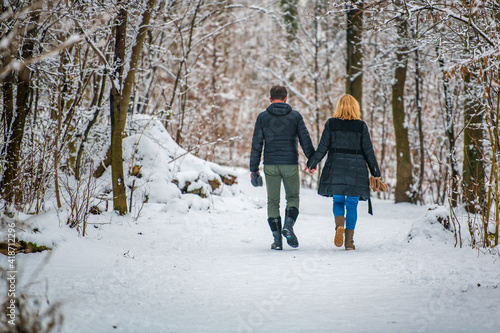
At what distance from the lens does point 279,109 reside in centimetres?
584

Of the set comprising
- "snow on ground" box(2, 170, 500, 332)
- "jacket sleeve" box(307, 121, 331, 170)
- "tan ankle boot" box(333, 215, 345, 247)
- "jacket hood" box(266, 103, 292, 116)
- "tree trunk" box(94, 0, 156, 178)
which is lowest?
"snow on ground" box(2, 170, 500, 332)

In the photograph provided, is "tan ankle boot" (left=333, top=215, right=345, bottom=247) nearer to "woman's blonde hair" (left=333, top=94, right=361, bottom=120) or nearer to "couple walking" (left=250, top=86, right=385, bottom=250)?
"couple walking" (left=250, top=86, right=385, bottom=250)

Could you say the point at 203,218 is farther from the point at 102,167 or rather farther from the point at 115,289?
the point at 115,289

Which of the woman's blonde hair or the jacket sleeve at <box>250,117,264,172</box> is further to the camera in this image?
the jacket sleeve at <box>250,117,264,172</box>

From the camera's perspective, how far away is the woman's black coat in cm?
568

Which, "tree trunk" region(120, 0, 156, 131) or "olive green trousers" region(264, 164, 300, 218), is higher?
"tree trunk" region(120, 0, 156, 131)

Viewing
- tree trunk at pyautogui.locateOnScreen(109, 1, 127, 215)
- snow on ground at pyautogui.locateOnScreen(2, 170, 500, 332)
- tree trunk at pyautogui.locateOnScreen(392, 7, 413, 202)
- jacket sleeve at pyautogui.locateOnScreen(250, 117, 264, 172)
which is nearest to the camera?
snow on ground at pyautogui.locateOnScreen(2, 170, 500, 332)

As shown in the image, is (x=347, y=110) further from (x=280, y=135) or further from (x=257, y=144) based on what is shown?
(x=257, y=144)

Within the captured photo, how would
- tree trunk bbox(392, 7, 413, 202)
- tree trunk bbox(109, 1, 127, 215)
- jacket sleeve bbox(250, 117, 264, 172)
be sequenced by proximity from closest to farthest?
jacket sleeve bbox(250, 117, 264, 172), tree trunk bbox(109, 1, 127, 215), tree trunk bbox(392, 7, 413, 202)

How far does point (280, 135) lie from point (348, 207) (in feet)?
4.30

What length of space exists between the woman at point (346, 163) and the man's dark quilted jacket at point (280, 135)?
10.3 inches

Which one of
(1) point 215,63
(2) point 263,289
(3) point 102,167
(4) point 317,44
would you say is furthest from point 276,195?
(1) point 215,63

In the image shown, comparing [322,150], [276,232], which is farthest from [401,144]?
[276,232]

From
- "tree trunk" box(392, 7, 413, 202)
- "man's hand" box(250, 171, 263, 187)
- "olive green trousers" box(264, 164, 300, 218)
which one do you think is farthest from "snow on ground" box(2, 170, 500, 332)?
"tree trunk" box(392, 7, 413, 202)
